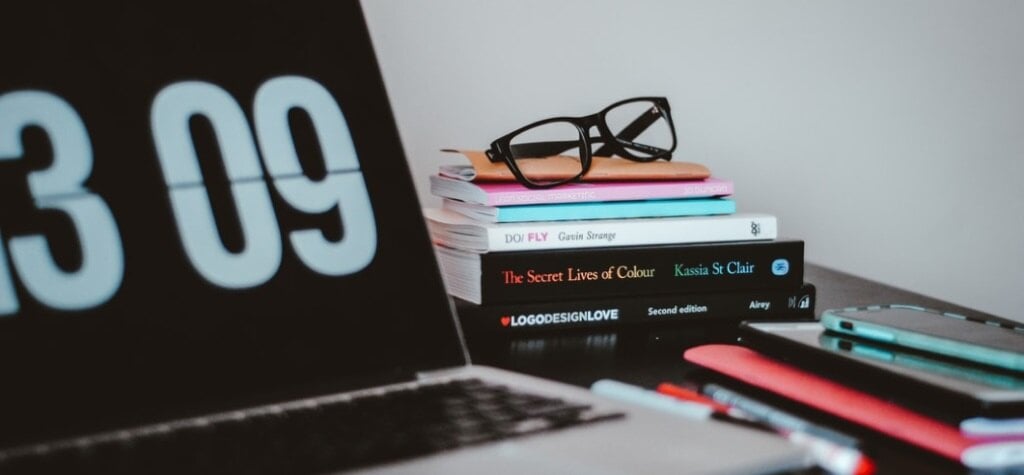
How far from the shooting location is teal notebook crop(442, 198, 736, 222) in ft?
2.72

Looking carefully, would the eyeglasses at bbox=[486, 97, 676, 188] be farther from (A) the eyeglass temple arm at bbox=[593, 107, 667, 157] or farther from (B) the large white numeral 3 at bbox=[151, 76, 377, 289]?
(B) the large white numeral 3 at bbox=[151, 76, 377, 289]

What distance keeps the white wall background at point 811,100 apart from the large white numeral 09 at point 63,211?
20.0 inches

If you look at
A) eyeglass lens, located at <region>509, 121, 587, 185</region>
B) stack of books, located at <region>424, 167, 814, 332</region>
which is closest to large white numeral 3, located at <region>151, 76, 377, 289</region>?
stack of books, located at <region>424, 167, 814, 332</region>

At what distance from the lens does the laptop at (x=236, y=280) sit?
499 millimetres

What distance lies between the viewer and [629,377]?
2.26 feet

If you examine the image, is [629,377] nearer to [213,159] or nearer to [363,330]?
[363,330]

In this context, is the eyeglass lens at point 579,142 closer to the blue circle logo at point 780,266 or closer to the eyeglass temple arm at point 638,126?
the eyeglass temple arm at point 638,126

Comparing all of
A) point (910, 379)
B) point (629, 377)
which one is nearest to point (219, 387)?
point (629, 377)

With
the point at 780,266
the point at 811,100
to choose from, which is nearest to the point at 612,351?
the point at 780,266

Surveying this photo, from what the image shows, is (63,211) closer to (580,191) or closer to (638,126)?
(580,191)

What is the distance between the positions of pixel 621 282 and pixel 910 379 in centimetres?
30

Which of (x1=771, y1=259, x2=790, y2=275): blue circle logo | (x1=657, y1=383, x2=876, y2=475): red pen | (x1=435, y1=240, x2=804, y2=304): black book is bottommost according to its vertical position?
(x1=657, y1=383, x2=876, y2=475): red pen

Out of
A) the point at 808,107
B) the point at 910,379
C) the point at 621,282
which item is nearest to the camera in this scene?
the point at 910,379

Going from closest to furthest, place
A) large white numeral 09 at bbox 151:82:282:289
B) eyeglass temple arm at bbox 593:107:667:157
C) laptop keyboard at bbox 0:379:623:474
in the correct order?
laptop keyboard at bbox 0:379:623:474
large white numeral 09 at bbox 151:82:282:289
eyeglass temple arm at bbox 593:107:667:157
